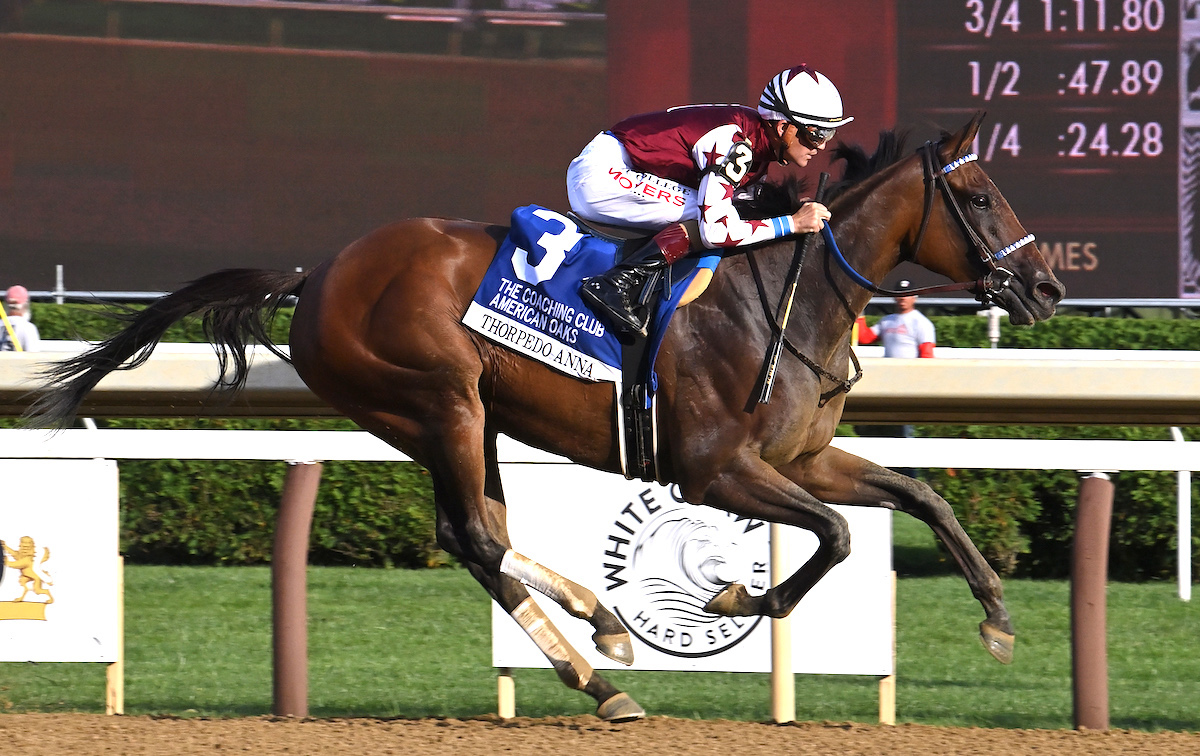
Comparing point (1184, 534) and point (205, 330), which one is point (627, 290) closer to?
point (205, 330)

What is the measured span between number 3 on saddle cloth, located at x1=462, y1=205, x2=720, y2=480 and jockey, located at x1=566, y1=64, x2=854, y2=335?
6cm

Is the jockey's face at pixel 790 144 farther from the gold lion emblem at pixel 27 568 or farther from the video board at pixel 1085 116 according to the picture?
the video board at pixel 1085 116

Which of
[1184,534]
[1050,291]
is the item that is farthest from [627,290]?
[1184,534]

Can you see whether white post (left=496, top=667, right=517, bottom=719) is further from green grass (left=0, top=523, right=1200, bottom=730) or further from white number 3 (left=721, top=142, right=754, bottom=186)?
white number 3 (left=721, top=142, right=754, bottom=186)

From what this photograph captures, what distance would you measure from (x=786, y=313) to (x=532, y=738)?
137 cm

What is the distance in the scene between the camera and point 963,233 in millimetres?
4055

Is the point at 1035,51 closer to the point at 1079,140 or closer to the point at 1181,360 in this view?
the point at 1079,140

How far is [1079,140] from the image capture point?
29.1 ft

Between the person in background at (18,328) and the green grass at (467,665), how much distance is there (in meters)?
1.18

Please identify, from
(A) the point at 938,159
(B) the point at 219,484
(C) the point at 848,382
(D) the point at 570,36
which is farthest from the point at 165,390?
(D) the point at 570,36

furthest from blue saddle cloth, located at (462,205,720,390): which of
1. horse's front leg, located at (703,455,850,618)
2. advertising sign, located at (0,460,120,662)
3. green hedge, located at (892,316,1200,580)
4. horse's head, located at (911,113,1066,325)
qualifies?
green hedge, located at (892,316,1200,580)

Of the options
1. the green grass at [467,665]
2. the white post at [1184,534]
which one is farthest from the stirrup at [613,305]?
the white post at [1184,534]

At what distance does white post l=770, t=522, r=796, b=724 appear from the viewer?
4.34m

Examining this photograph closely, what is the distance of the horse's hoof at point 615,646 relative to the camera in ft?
13.4
